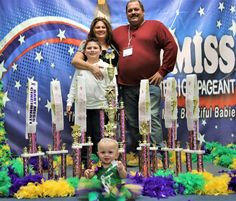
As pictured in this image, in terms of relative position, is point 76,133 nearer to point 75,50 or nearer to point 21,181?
point 21,181

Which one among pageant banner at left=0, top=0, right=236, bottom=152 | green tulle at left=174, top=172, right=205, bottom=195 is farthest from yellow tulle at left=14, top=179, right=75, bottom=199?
pageant banner at left=0, top=0, right=236, bottom=152

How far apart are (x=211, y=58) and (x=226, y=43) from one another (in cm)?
19

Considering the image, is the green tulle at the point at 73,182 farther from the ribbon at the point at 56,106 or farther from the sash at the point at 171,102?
the sash at the point at 171,102

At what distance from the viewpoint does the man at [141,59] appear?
4070mm

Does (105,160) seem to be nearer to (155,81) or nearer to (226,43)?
(155,81)

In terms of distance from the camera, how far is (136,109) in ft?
13.8

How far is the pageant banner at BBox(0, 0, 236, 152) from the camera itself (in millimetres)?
4746

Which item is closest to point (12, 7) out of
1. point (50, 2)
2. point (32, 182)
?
point (50, 2)

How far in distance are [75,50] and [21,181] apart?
2032 millimetres

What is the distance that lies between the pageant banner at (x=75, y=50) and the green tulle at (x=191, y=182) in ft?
5.94

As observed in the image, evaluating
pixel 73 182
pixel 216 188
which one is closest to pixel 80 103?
pixel 73 182

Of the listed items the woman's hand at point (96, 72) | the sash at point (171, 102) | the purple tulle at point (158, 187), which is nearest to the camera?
the purple tulle at point (158, 187)

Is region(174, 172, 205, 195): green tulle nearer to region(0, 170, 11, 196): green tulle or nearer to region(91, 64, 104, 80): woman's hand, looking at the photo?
region(0, 170, 11, 196): green tulle

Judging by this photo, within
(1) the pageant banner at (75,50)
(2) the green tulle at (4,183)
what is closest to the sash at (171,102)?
(2) the green tulle at (4,183)
